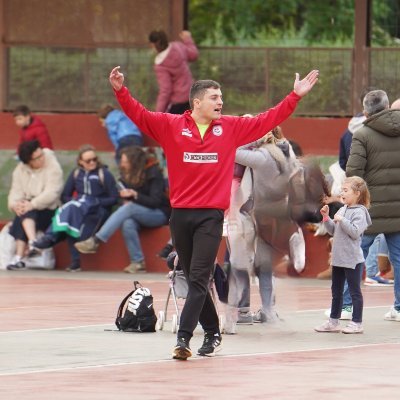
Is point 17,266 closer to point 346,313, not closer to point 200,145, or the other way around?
point 346,313

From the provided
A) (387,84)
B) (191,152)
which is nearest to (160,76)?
(387,84)

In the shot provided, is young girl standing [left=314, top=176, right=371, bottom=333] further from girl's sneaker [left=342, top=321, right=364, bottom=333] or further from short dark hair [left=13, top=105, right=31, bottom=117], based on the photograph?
short dark hair [left=13, top=105, right=31, bottom=117]

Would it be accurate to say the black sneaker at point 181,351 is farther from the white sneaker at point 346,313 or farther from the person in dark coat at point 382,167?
the person in dark coat at point 382,167

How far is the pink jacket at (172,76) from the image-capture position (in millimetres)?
22391

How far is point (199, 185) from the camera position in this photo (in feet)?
38.8

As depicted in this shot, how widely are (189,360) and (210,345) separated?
0.33 metres

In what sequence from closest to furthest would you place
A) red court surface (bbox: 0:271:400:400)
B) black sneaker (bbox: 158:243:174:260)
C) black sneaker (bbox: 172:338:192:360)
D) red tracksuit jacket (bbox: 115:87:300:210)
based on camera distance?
red court surface (bbox: 0:271:400:400)
black sneaker (bbox: 172:338:192:360)
red tracksuit jacket (bbox: 115:87:300:210)
black sneaker (bbox: 158:243:174:260)

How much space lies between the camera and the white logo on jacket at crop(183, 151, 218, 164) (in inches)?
468

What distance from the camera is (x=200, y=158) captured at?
39.0ft

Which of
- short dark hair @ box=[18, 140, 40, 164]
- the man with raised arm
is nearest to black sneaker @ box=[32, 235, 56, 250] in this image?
short dark hair @ box=[18, 140, 40, 164]

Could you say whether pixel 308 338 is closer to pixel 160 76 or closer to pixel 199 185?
pixel 199 185

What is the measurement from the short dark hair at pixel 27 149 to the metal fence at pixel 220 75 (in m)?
2.37

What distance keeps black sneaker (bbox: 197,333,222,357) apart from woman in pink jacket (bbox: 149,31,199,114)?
34.4ft

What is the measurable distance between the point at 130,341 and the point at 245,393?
10.1ft
